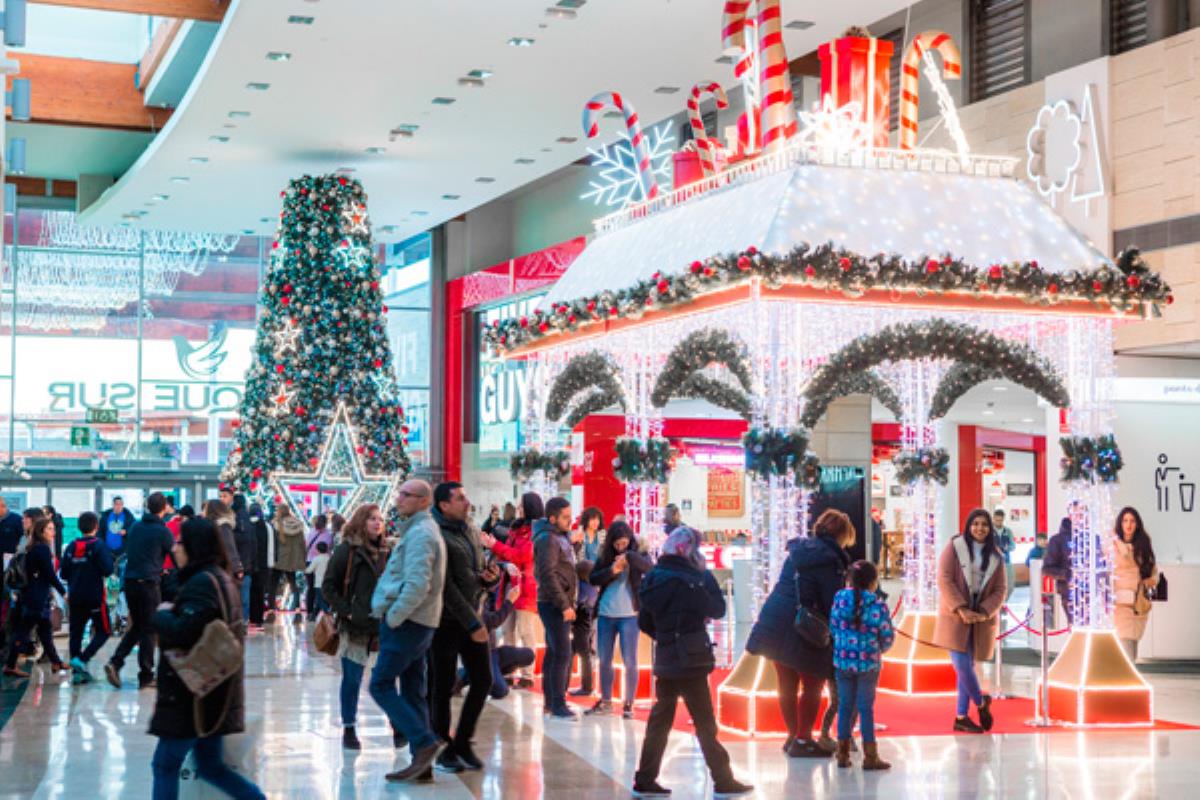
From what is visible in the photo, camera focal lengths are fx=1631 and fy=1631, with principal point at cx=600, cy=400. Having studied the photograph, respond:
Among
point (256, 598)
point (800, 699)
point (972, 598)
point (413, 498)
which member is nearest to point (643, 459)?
point (972, 598)

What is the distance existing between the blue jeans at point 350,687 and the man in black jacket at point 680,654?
192 centimetres

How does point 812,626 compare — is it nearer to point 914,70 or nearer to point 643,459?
point 643,459

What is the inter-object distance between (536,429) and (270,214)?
44.3 feet

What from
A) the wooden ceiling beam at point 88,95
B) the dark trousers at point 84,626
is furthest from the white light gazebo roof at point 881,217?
the wooden ceiling beam at point 88,95

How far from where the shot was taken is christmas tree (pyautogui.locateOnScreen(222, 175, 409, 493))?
69.2ft

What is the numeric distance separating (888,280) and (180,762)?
5293mm

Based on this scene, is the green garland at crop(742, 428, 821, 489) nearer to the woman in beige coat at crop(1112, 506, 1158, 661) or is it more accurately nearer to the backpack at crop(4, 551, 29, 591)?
the woman in beige coat at crop(1112, 506, 1158, 661)

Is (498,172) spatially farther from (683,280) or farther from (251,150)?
(683,280)

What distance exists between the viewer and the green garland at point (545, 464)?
1340cm

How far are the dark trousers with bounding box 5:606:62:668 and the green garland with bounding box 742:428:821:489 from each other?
21.0 feet

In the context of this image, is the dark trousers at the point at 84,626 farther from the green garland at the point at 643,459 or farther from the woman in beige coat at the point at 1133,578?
the woman in beige coat at the point at 1133,578

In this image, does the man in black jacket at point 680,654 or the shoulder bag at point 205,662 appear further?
the man in black jacket at point 680,654

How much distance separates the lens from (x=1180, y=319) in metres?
13.4

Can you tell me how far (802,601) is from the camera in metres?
8.63
